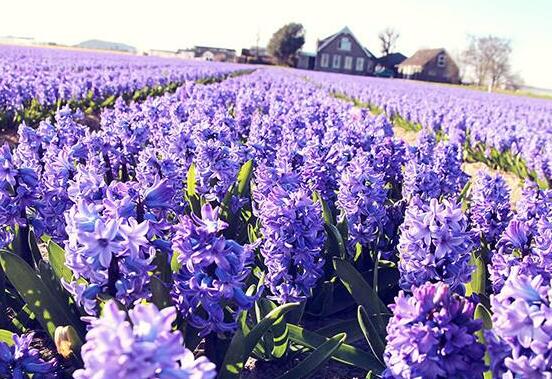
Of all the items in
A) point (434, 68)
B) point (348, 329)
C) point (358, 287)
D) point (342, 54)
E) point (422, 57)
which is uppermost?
point (422, 57)

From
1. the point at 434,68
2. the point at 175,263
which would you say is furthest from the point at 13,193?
the point at 434,68

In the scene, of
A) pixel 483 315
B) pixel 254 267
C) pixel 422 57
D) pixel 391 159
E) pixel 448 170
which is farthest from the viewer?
pixel 422 57

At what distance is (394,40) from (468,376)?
109 metres

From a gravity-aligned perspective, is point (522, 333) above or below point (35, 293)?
above

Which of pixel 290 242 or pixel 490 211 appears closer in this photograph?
pixel 290 242

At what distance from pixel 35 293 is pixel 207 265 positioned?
0.90 m

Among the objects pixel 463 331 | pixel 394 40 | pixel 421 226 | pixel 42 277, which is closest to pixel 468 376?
pixel 463 331

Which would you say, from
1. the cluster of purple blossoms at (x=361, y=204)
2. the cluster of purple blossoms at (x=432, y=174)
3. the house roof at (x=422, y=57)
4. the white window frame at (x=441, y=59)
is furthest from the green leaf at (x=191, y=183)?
the white window frame at (x=441, y=59)

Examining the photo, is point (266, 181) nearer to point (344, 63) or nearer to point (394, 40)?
point (344, 63)

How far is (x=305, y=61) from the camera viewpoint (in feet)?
277

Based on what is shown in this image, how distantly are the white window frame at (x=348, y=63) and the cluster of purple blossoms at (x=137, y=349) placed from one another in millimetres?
85176

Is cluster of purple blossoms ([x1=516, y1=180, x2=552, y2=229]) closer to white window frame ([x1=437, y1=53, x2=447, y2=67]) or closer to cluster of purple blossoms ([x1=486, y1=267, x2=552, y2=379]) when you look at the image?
cluster of purple blossoms ([x1=486, y1=267, x2=552, y2=379])

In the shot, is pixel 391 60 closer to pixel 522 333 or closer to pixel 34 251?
pixel 34 251

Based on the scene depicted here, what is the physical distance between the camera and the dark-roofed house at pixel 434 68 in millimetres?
83062
